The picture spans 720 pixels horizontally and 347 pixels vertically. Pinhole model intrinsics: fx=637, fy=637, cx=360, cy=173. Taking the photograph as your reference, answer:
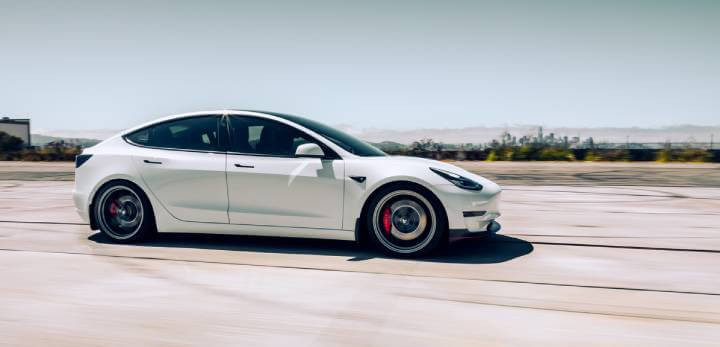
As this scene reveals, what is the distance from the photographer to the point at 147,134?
265 inches

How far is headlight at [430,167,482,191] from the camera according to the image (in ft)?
18.6

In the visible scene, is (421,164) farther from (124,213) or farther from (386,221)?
(124,213)

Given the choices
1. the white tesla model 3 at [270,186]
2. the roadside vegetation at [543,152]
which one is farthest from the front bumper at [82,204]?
the roadside vegetation at [543,152]

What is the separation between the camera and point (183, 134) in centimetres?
659

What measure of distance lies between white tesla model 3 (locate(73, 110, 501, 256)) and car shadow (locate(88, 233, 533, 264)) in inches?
7.5

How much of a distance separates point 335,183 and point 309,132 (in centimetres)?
63

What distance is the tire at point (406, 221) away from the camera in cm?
567

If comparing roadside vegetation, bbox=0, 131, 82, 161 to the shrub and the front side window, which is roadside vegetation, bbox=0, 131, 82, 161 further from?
the front side window

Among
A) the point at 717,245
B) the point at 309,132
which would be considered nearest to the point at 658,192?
the point at 717,245

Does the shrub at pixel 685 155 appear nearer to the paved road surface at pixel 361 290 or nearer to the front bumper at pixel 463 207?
the paved road surface at pixel 361 290

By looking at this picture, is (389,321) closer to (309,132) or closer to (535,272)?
(535,272)

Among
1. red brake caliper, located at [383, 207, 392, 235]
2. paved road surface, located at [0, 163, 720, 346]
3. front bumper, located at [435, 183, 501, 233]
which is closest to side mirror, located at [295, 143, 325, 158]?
red brake caliper, located at [383, 207, 392, 235]

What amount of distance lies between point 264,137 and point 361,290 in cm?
224

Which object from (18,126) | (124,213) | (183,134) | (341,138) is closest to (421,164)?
(341,138)
